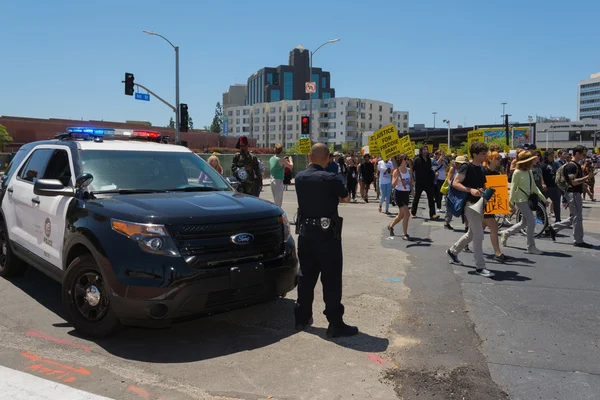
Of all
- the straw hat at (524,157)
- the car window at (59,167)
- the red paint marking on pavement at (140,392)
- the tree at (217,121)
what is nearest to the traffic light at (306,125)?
the straw hat at (524,157)

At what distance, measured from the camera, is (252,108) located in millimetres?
166625

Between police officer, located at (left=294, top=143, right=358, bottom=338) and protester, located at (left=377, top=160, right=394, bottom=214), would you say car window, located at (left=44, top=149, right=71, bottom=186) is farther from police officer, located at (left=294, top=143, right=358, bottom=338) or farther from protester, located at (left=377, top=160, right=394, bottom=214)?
protester, located at (left=377, top=160, right=394, bottom=214)

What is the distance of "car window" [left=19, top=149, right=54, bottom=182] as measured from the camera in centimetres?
589

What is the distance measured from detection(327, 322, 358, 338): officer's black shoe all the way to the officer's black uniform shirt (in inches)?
40.2

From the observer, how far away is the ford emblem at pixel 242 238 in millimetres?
4352

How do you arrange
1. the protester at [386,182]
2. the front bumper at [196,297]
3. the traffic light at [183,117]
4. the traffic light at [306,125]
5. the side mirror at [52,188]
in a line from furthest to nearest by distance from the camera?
the traffic light at [183,117] → the traffic light at [306,125] → the protester at [386,182] → the side mirror at [52,188] → the front bumper at [196,297]

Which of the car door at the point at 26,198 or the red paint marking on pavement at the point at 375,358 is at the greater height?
the car door at the point at 26,198

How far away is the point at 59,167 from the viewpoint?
5.59 metres

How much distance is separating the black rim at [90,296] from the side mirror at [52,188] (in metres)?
0.86

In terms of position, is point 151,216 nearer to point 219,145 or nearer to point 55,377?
point 55,377

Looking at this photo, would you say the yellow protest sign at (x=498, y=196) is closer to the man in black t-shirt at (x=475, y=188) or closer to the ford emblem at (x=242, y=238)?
the man in black t-shirt at (x=475, y=188)

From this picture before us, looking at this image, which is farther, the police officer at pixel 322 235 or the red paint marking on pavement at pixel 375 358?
the police officer at pixel 322 235

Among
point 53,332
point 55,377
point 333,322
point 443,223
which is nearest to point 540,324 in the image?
point 333,322

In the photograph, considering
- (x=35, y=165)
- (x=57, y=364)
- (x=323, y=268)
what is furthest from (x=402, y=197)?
(x=57, y=364)
